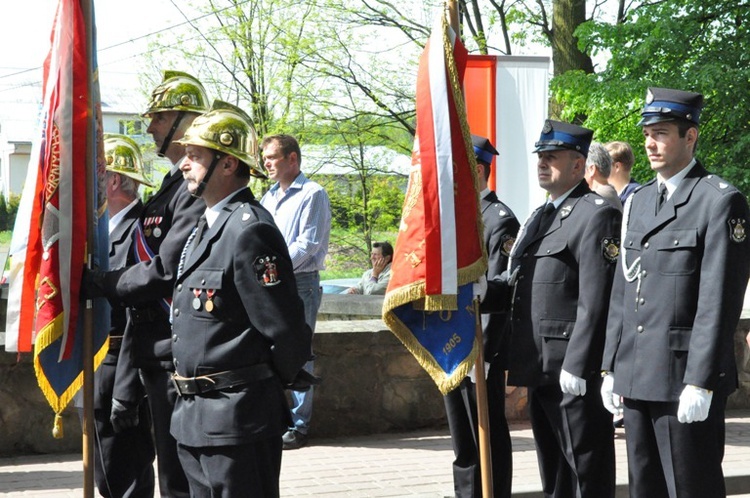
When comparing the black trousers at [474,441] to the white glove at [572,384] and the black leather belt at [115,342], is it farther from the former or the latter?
the black leather belt at [115,342]

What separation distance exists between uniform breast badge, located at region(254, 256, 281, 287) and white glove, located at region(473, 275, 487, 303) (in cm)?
128

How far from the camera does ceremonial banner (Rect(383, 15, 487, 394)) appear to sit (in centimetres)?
546

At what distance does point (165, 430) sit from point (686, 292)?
2416 millimetres

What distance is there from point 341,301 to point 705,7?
13.2 metres

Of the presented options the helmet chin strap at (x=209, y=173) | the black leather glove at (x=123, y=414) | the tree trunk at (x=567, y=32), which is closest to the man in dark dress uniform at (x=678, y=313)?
the helmet chin strap at (x=209, y=173)

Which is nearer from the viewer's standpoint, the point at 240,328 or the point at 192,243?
the point at 240,328

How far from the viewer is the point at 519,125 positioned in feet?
27.8

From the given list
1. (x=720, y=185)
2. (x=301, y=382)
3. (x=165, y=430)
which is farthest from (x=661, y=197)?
(x=165, y=430)

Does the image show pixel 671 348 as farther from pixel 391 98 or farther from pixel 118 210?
pixel 391 98

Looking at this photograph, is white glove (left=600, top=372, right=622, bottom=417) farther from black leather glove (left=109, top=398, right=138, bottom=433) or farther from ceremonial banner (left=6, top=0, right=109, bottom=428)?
ceremonial banner (left=6, top=0, right=109, bottom=428)

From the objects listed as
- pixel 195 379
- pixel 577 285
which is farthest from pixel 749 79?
pixel 195 379

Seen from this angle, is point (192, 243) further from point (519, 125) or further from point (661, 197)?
point (519, 125)

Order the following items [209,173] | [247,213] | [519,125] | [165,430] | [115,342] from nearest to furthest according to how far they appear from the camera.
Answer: [247,213] < [209,173] < [165,430] < [115,342] < [519,125]

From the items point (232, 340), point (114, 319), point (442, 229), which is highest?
point (442, 229)
